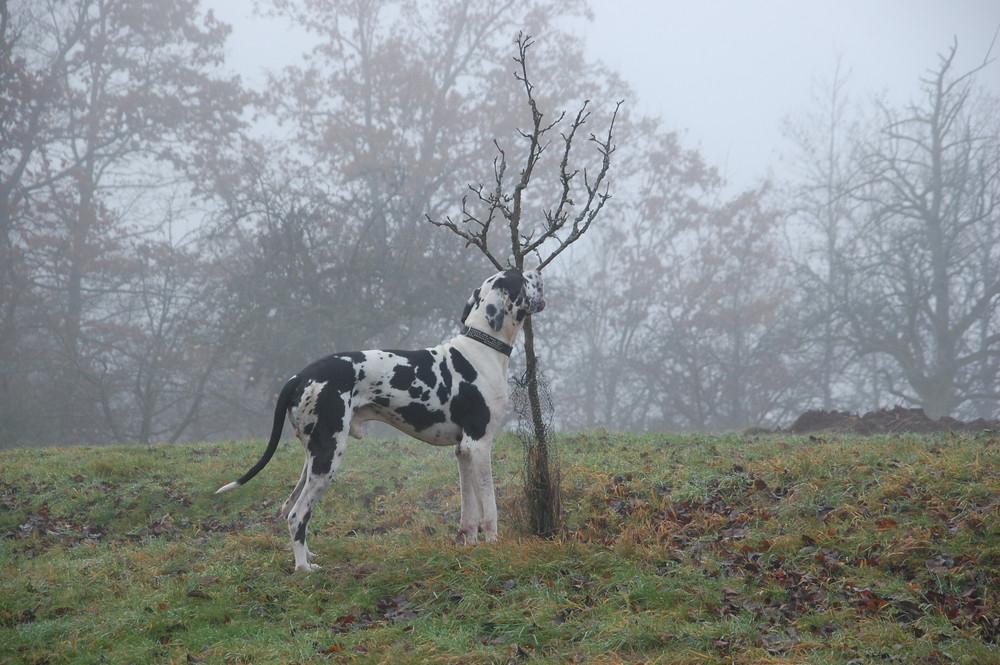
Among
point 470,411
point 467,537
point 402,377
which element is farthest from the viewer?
point 467,537

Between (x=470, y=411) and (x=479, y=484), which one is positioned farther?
(x=470, y=411)

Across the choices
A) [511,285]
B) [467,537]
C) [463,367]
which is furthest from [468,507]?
[511,285]

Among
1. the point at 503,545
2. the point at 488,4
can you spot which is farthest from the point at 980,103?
the point at 503,545

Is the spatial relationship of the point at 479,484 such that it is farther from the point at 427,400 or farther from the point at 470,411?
the point at 427,400

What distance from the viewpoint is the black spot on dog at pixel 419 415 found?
268 inches

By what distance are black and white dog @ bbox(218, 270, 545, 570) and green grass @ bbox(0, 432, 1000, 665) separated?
49 centimetres

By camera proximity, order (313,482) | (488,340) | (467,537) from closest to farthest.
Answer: (313,482) → (467,537) → (488,340)

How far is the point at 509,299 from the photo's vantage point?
7199mm

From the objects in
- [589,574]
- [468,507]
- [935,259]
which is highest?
[935,259]

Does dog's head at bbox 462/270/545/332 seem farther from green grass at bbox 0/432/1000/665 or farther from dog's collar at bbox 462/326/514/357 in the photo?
green grass at bbox 0/432/1000/665

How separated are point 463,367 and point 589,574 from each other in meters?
2.02

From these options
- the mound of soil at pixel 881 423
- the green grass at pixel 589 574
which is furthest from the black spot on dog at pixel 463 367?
the mound of soil at pixel 881 423

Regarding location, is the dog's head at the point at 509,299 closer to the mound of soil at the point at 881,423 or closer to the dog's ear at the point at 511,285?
the dog's ear at the point at 511,285

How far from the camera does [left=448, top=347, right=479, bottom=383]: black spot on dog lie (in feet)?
23.0
